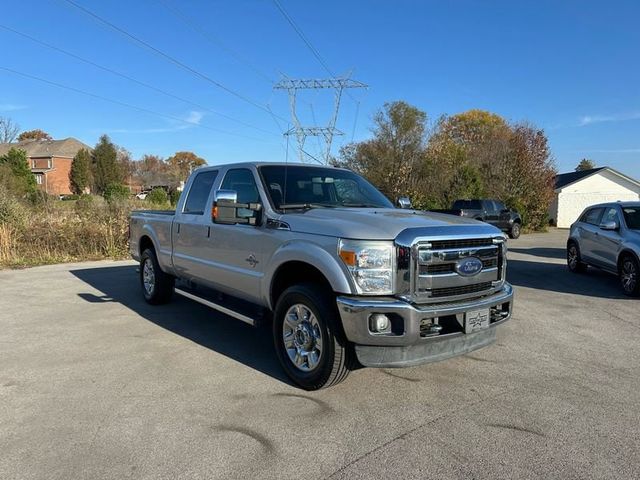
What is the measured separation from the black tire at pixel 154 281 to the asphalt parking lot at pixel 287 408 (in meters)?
0.82

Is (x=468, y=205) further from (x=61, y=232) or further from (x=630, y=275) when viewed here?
(x=61, y=232)

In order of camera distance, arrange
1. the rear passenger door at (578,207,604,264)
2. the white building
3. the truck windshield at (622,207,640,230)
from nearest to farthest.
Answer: the truck windshield at (622,207,640,230)
the rear passenger door at (578,207,604,264)
the white building

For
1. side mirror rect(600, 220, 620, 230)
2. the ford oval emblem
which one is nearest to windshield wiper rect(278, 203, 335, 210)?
the ford oval emblem

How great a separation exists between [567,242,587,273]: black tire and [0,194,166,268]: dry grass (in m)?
11.9

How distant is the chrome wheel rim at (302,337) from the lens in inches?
171

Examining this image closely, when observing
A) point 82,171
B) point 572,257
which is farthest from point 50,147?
point 572,257

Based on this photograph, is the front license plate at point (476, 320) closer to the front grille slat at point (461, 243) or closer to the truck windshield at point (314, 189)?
the front grille slat at point (461, 243)

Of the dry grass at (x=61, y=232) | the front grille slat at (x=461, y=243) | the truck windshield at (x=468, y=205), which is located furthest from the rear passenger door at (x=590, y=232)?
the dry grass at (x=61, y=232)

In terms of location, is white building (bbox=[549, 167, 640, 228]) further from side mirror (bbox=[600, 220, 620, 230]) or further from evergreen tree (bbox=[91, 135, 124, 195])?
evergreen tree (bbox=[91, 135, 124, 195])

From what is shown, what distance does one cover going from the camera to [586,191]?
39406 millimetres

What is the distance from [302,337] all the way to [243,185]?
2.00 m

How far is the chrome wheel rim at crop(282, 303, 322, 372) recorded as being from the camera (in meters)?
4.35

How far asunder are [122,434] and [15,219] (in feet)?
41.0

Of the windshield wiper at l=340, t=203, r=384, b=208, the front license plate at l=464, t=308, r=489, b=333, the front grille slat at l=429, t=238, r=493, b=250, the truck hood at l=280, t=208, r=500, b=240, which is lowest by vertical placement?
the front license plate at l=464, t=308, r=489, b=333
